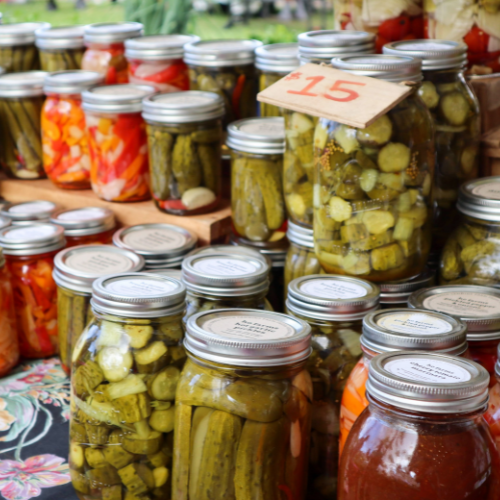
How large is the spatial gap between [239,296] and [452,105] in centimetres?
50

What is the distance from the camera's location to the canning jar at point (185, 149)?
1.45 meters

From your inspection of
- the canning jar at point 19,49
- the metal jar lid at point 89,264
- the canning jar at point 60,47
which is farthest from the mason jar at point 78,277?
the canning jar at point 19,49

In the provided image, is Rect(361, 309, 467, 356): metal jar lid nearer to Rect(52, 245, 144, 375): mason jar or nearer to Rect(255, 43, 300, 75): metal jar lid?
Rect(52, 245, 144, 375): mason jar

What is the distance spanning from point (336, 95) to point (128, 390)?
51 centimetres

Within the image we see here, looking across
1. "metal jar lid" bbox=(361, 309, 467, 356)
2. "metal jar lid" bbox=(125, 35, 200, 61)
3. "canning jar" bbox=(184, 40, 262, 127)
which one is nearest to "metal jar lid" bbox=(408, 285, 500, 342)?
Answer: "metal jar lid" bbox=(361, 309, 467, 356)

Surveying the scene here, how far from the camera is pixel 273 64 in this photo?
149cm

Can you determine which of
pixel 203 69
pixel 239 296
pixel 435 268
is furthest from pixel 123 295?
pixel 203 69

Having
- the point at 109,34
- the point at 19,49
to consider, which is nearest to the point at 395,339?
the point at 109,34

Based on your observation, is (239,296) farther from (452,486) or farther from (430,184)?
(452,486)

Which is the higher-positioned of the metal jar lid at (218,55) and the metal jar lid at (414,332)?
the metal jar lid at (218,55)

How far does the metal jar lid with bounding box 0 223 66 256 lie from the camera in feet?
4.68

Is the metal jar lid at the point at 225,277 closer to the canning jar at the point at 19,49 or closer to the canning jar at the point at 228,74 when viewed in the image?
the canning jar at the point at 228,74

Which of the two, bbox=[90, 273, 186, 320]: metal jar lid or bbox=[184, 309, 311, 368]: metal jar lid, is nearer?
bbox=[184, 309, 311, 368]: metal jar lid

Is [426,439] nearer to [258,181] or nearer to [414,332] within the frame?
[414,332]
